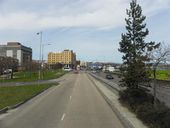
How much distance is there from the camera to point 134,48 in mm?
26312

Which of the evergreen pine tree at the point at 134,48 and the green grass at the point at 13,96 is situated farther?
the green grass at the point at 13,96

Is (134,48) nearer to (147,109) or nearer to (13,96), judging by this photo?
(147,109)

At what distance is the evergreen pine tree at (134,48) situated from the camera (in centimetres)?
2530

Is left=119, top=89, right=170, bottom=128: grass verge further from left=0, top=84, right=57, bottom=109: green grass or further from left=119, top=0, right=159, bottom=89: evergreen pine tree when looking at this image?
left=0, top=84, right=57, bottom=109: green grass

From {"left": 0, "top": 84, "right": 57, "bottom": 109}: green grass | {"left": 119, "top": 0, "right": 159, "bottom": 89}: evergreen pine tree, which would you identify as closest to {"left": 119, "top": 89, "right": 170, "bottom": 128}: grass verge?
{"left": 119, "top": 0, "right": 159, "bottom": 89}: evergreen pine tree

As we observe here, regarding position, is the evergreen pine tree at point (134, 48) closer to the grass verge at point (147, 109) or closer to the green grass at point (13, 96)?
the grass verge at point (147, 109)

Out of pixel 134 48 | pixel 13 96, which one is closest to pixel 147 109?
→ pixel 134 48

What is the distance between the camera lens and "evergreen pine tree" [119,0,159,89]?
2530 centimetres

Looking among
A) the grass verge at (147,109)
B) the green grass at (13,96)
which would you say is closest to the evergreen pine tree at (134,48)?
the grass verge at (147,109)

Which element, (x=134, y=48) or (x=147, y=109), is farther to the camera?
Result: (x=134, y=48)

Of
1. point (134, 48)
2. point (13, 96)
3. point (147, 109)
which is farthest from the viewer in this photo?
point (13, 96)

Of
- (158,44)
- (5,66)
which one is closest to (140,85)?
(158,44)

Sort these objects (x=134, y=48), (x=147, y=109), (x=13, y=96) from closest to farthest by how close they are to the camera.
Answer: (x=147, y=109) < (x=134, y=48) < (x=13, y=96)

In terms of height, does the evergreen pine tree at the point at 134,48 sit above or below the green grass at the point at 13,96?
above
